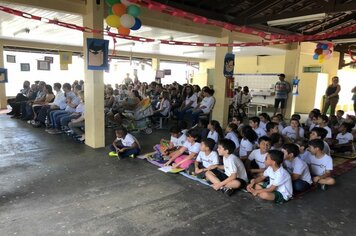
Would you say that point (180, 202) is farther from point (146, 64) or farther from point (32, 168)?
point (146, 64)

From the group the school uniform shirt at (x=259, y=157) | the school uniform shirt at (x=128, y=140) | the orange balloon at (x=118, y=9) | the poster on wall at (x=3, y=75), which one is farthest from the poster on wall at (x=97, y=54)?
the poster on wall at (x=3, y=75)

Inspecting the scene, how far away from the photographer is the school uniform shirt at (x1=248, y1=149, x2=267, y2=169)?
3.75m

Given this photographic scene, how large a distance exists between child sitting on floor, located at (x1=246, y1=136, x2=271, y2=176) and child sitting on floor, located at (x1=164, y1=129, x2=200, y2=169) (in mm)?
779

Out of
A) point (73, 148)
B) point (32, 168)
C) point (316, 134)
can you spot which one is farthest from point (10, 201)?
point (316, 134)

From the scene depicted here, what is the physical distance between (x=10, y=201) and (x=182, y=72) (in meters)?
14.7

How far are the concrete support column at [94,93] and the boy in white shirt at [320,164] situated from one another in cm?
359

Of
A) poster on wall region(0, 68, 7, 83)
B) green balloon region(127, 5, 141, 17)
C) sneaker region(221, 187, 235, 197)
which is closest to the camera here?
sneaker region(221, 187, 235, 197)

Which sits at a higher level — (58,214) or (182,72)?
(182,72)

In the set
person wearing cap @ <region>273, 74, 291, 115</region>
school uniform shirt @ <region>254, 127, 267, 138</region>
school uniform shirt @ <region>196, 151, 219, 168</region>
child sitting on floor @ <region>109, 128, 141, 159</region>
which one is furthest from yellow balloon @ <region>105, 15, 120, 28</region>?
person wearing cap @ <region>273, 74, 291, 115</region>

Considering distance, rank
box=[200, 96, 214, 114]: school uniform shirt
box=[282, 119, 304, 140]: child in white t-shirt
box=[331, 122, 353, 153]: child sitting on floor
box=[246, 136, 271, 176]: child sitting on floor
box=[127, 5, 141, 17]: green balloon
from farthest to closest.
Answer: box=[200, 96, 214, 114]: school uniform shirt < box=[331, 122, 353, 153]: child sitting on floor < box=[282, 119, 304, 140]: child in white t-shirt < box=[127, 5, 141, 17]: green balloon < box=[246, 136, 271, 176]: child sitting on floor

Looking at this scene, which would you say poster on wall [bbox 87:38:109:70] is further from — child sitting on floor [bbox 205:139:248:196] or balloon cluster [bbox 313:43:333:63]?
balloon cluster [bbox 313:43:333:63]

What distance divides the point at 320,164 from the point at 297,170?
1.56 ft

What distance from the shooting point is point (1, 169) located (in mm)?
3963

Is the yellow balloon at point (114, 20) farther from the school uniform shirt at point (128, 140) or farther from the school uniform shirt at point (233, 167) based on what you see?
the school uniform shirt at point (233, 167)
